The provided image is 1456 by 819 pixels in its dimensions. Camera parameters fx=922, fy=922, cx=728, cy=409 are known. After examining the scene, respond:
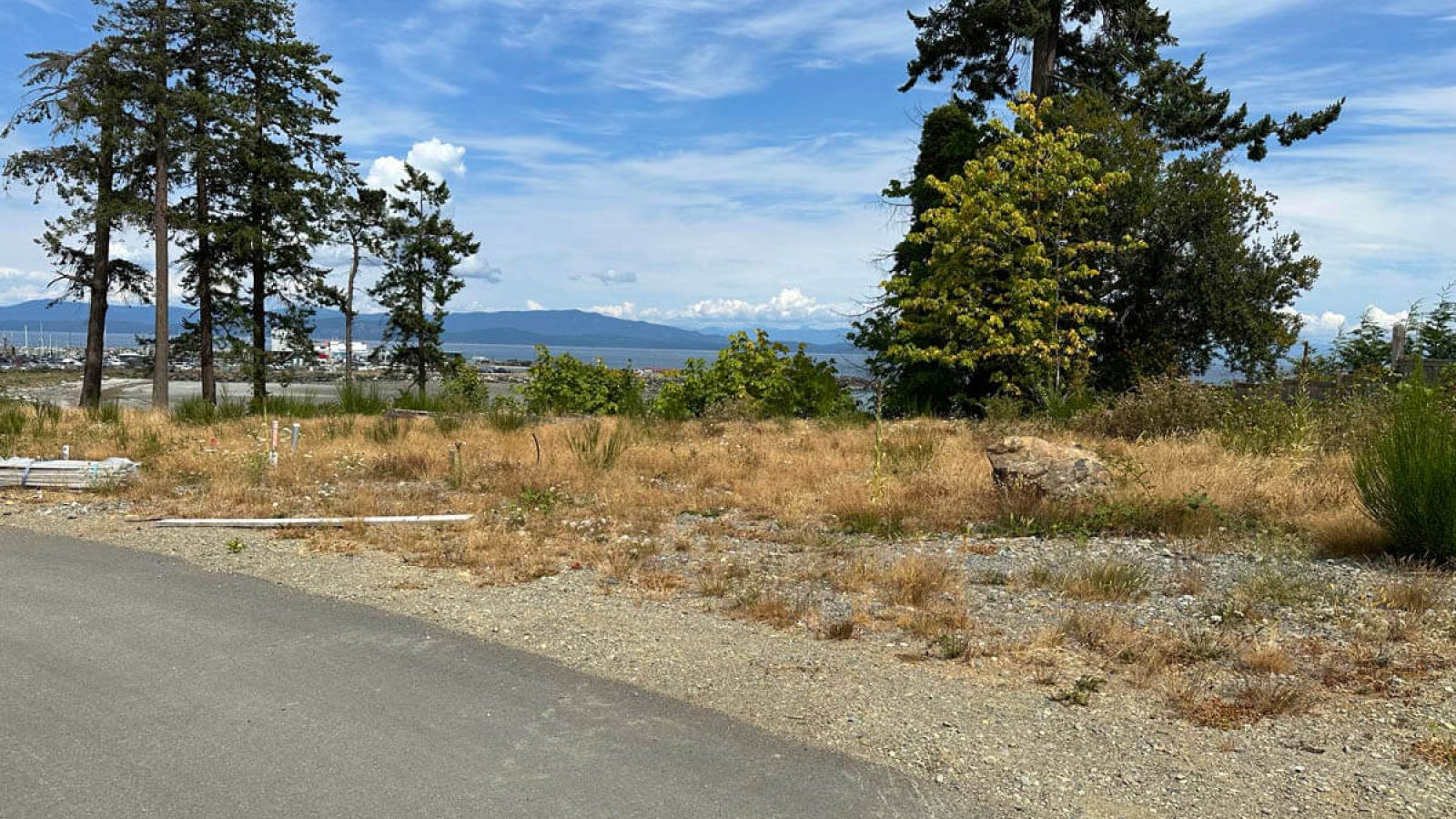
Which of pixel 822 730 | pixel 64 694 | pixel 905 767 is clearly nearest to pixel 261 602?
pixel 64 694

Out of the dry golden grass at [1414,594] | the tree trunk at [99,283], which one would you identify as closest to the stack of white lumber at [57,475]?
the dry golden grass at [1414,594]

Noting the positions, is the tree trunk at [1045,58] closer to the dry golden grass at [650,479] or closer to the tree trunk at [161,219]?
the dry golden grass at [650,479]

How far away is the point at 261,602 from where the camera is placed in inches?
238

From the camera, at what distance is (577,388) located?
21.2 metres

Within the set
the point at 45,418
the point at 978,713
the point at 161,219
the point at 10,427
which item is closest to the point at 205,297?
the point at 161,219

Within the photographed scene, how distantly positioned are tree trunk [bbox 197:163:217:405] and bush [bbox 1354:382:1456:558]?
29313 mm

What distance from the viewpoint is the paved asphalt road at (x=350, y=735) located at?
341 centimetres

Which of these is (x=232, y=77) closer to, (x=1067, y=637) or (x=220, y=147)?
(x=220, y=147)

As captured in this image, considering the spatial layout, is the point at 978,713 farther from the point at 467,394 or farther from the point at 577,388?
the point at 467,394

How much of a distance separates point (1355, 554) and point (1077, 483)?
2494mm

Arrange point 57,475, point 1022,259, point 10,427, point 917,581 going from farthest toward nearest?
point 1022,259, point 10,427, point 57,475, point 917,581

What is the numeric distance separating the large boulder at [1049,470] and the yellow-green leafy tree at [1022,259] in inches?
377

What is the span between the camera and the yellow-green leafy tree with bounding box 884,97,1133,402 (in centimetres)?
1969

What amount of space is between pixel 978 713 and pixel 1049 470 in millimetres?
5369
